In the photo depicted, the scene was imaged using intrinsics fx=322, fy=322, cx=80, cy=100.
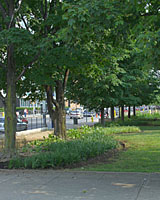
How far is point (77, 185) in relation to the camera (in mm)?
7293

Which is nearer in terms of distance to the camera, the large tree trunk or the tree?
the tree

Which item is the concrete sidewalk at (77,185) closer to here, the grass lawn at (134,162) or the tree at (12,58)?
the grass lawn at (134,162)

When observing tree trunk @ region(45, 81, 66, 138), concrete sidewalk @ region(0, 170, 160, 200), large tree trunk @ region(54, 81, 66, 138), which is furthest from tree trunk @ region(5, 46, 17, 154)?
large tree trunk @ region(54, 81, 66, 138)

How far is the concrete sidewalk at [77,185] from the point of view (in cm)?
642

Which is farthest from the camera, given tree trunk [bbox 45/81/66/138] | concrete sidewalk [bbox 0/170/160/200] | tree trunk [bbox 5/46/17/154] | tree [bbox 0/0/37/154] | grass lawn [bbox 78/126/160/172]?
tree trunk [bbox 45/81/66/138]

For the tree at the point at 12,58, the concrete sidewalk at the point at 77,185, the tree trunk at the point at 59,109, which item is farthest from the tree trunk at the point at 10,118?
the tree trunk at the point at 59,109

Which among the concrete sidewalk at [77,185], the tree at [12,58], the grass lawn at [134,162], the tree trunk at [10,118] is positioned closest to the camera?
the concrete sidewalk at [77,185]

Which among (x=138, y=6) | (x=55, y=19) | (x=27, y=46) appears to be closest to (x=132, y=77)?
(x=55, y=19)

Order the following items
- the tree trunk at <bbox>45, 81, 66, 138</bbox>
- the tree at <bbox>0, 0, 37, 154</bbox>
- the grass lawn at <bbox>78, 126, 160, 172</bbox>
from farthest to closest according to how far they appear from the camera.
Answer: the tree trunk at <bbox>45, 81, 66, 138</bbox> → the tree at <bbox>0, 0, 37, 154</bbox> → the grass lawn at <bbox>78, 126, 160, 172</bbox>

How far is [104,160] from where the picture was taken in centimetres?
1091

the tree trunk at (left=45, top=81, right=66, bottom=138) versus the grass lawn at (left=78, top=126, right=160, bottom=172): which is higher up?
the tree trunk at (left=45, top=81, right=66, bottom=138)

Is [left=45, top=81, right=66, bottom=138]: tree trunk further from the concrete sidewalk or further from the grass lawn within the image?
the concrete sidewalk

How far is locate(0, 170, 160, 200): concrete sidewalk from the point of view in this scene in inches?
253

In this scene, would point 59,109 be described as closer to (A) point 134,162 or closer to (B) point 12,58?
(B) point 12,58
